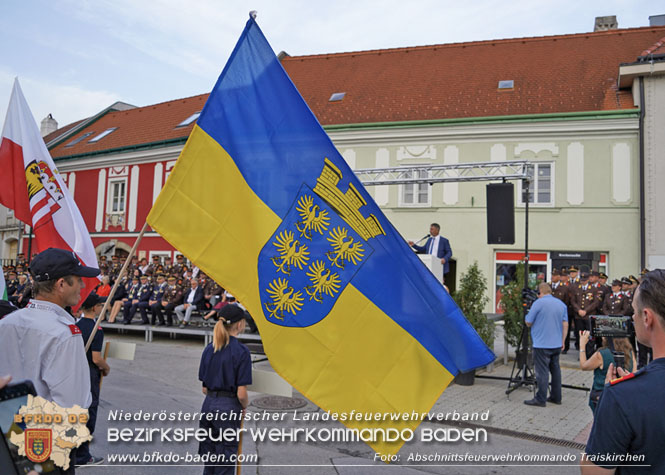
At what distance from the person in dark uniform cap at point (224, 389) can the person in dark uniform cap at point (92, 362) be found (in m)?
1.34

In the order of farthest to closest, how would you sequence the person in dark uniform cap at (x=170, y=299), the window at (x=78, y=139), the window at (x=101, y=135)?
the window at (x=78, y=139)
the window at (x=101, y=135)
the person in dark uniform cap at (x=170, y=299)

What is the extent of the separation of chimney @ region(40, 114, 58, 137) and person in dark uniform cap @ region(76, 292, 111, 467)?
41.8m

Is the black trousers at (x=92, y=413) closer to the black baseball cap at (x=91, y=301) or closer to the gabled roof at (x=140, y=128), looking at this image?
the black baseball cap at (x=91, y=301)

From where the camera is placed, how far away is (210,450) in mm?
4352

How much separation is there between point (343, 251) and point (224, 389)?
166cm

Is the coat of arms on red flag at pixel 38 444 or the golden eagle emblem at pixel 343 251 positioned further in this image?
the golden eagle emblem at pixel 343 251

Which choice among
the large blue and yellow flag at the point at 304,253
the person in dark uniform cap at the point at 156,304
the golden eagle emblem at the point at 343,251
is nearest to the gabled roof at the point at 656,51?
the person in dark uniform cap at the point at 156,304

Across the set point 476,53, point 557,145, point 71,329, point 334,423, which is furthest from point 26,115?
point 476,53

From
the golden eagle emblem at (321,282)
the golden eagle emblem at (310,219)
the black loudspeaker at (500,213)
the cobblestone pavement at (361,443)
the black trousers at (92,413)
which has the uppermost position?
the black loudspeaker at (500,213)

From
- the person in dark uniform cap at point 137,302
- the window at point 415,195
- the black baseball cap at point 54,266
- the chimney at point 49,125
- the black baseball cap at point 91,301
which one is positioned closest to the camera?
the black baseball cap at point 54,266

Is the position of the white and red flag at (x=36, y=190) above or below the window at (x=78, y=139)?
below

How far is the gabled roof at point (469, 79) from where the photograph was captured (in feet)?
73.4

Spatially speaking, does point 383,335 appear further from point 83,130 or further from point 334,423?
point 83,130

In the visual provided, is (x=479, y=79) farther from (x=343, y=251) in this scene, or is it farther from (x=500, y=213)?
(x=343, y=251)
